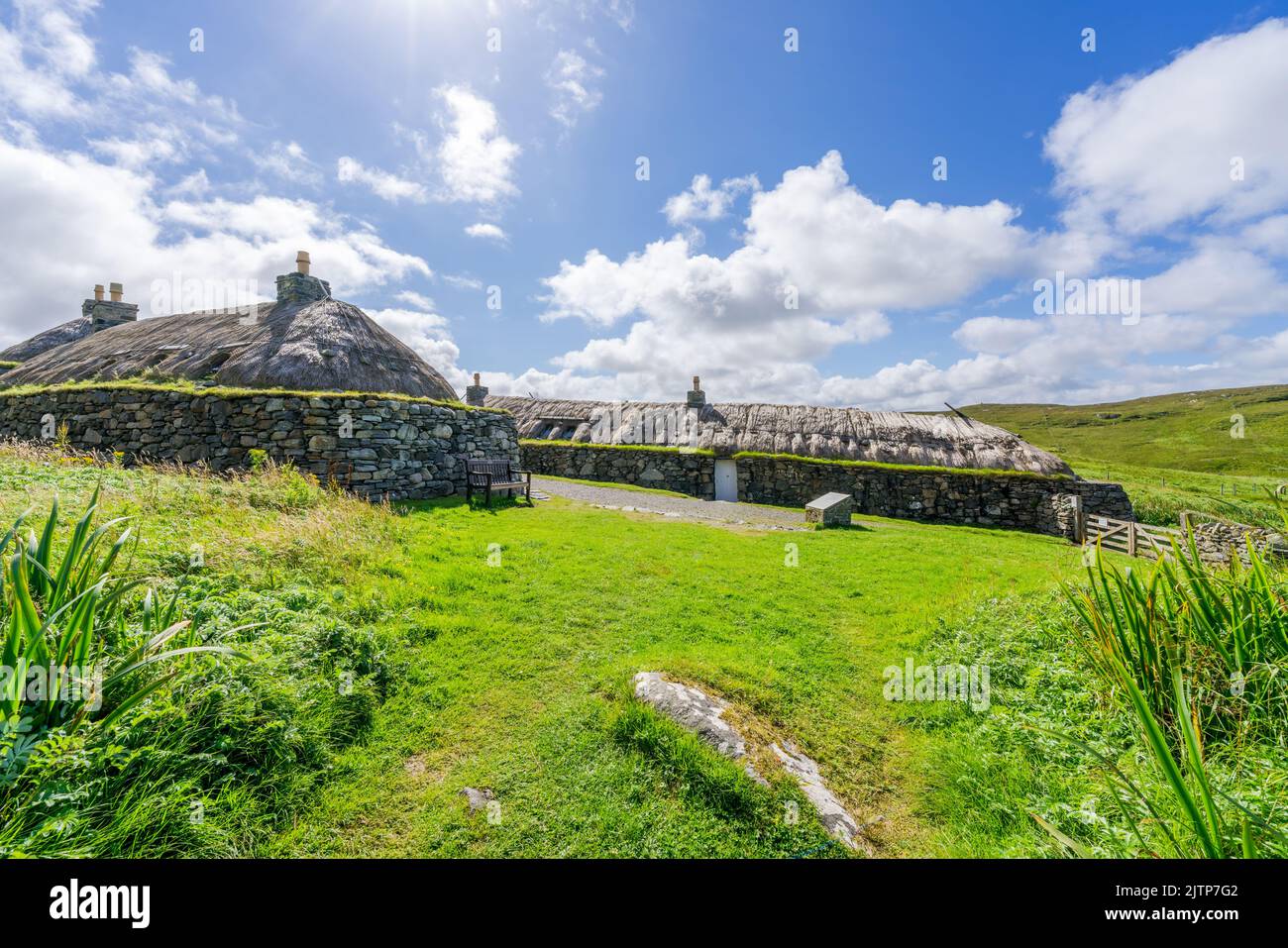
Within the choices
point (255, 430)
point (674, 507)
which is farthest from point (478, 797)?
point (674, 507)

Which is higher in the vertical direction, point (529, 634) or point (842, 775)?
point (529, 634)

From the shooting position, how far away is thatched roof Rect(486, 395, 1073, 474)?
20.2m

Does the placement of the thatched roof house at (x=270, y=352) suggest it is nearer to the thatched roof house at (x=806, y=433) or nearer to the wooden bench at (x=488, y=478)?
the wooden bench at (x=488, y=478)

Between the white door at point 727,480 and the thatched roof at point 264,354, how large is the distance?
11.7m

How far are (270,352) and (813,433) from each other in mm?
20323

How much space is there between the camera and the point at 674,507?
48.8 ft

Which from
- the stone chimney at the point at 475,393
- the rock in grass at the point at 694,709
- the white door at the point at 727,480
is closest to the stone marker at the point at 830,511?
the white door at the point at 727,480

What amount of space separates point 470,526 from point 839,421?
18.8 m

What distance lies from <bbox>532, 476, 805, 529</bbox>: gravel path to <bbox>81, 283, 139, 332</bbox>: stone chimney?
18.4m

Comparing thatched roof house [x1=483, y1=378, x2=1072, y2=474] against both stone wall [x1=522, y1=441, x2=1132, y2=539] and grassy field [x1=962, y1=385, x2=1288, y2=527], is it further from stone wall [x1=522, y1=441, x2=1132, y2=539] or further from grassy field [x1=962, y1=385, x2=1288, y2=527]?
grassy field [x1=962, y1=385, x2=1288, y2=527]
